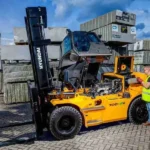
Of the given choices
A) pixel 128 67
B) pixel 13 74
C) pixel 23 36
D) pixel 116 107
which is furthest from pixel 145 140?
pixel 23 36

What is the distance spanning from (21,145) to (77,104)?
1893mm

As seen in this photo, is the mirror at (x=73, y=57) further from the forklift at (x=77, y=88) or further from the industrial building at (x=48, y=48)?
the industrial building at (x=48, y=48)

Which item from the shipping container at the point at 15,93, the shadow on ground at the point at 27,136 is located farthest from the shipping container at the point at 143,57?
the shadow on ground at the point at 27,136

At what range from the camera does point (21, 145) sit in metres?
5.37

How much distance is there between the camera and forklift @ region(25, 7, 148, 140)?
5391 mm

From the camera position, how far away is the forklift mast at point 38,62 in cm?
529

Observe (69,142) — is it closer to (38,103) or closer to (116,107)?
(38,103)

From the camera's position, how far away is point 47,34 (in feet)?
39.8


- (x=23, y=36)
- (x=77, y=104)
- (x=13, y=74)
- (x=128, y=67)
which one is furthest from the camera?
(x=23, y=36)

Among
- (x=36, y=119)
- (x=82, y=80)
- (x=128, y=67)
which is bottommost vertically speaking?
(x=36, y=119)

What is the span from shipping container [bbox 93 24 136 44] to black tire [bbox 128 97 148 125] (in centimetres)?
680

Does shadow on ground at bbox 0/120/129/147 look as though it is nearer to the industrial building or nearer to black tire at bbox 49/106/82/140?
black tire at bbox 49/106/82/140

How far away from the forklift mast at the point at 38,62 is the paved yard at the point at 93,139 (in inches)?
19.5

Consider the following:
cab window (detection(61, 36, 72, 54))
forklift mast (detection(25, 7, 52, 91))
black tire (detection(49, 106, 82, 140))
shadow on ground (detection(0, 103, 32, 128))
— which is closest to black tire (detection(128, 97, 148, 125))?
black tire (detection(49, 106, 82, 140))
